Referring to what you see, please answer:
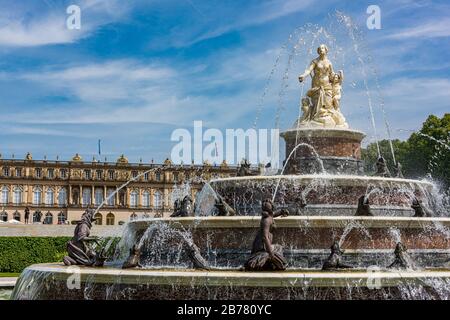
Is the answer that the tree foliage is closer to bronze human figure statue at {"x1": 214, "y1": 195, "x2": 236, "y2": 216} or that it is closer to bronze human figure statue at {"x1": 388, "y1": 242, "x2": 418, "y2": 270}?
bronze human figure statue at {"x1": 214, "y1": 195, "x2": 236, "y2": 216}

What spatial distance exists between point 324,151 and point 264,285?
9.20m

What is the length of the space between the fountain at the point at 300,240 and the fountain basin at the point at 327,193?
23mm

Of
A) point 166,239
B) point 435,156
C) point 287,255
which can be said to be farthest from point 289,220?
point 435,156

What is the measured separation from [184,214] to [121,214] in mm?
93335

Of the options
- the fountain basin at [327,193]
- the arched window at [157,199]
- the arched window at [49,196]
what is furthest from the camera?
the arched window at [157,199]

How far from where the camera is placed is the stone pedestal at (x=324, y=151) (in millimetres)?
19406

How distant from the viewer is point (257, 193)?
16672 mm

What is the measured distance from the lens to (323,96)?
2008 cm

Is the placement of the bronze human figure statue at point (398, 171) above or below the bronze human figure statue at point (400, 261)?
above

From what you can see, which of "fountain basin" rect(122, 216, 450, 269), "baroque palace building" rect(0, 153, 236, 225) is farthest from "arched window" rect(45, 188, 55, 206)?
"fountain basin" rect(122, 216, 450, 269)

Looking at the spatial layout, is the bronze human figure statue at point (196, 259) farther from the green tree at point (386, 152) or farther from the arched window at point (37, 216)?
the arched window at point (37, 216)

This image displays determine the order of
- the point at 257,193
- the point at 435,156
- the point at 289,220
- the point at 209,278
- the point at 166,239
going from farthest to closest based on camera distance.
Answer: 1. the point at 435,156
2. the point at 257,193
3. the point at 166,239
4. the point at 289,220
5. the point at 209,278
